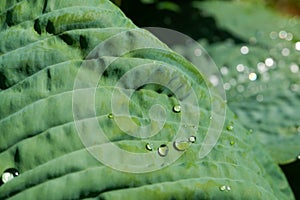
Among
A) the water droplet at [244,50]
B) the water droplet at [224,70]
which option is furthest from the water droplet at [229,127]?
the water droplet at [244,50]

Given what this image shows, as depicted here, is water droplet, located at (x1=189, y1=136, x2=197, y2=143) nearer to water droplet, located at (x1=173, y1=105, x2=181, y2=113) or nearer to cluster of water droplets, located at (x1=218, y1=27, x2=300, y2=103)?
water droplet, located at (x1=173, y1=105, x2=181, y2=113)

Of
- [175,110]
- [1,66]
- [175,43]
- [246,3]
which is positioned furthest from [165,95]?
[246,3]

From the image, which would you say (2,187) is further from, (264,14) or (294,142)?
(264,14)

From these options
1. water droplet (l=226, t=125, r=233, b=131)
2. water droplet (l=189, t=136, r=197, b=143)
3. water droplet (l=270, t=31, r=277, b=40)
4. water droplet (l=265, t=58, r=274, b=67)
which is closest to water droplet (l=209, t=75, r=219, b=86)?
water droplet (l=265, t=58, r=274, b=67)

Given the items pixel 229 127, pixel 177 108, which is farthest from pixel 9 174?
pixel 229 127

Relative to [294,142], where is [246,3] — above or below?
above

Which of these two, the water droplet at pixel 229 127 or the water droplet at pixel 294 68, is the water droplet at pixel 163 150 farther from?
the water droplet at pixel 294 68
